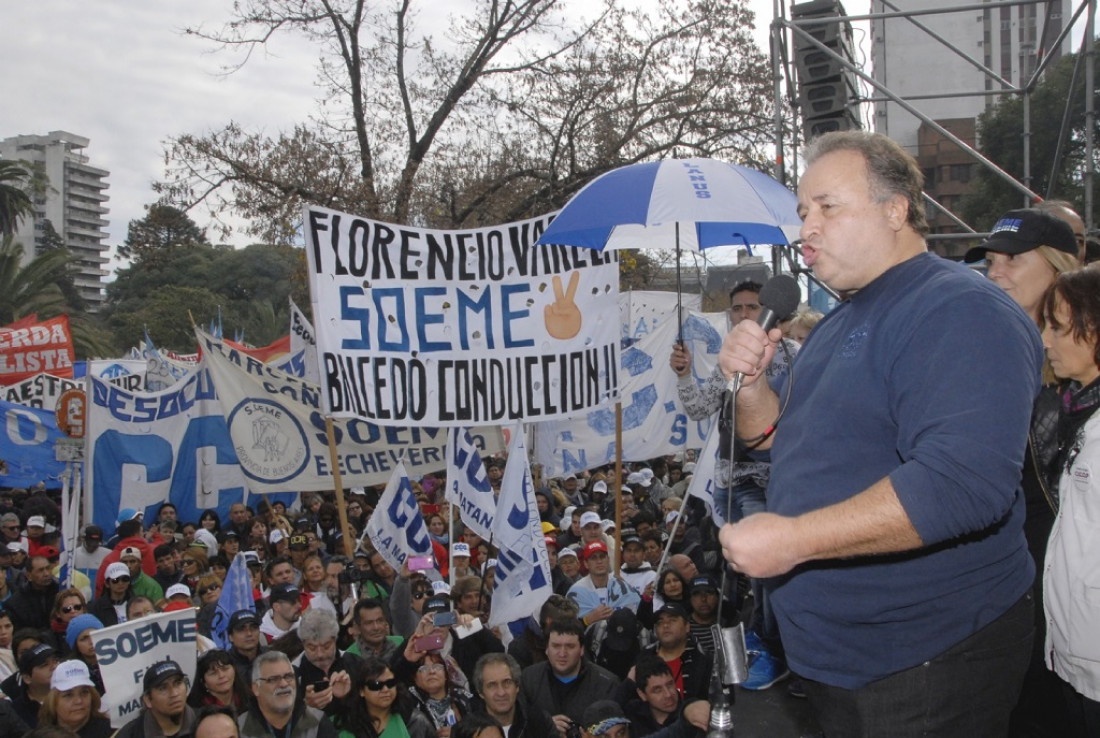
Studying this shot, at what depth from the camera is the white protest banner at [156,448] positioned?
468 inches

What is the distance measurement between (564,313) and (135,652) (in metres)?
3.85

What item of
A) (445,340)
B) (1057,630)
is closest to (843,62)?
(445,340)

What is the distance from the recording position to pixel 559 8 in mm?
17453

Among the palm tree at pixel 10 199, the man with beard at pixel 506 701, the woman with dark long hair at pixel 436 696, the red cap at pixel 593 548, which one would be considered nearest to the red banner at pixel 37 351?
the red cap at pixel 593 548

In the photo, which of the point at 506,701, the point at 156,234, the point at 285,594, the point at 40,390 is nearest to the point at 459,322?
the point at 285,594

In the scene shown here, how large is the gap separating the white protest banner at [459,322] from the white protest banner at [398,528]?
0.71 meters

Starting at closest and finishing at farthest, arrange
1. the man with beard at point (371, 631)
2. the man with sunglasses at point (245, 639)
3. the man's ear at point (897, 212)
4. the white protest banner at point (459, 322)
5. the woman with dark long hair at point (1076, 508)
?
1. the man's ear at point (897, 212)
2. the woman with dark long hair at point (1076, 508)
3. the man with beard at point (371, 631)
4. the man with sunglasses at point (245, 639)
5. the white protest banner at point (459, 322)

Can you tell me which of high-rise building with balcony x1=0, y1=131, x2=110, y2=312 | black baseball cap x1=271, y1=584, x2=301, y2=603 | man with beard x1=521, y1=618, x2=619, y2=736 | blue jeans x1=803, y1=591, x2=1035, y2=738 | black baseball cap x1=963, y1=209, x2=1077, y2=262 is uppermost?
high-rise building with balcony x1=0, y1=131, x2=110, y2=312

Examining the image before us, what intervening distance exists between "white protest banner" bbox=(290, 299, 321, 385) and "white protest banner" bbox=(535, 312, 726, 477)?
2772 mm

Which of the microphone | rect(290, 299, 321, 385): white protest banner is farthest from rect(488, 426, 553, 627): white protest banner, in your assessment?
the microphone

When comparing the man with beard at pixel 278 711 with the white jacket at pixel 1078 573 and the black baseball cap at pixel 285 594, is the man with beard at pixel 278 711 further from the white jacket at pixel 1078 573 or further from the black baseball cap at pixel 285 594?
the white jacket at pixel 1078 573

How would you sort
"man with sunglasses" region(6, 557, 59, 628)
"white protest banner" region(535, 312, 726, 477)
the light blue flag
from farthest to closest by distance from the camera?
"white protest banner" region(535, 312, 726, 477) → "man with sunglasses" region(6, 557, 59, 628) → the light blue flag

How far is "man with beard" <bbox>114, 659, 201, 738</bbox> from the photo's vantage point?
17.9 ft

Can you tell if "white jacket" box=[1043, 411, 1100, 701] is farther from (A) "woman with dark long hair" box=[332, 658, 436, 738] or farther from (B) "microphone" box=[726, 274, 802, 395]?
(A) "woman with dark long hair" box=[332, 658, 436, 738]
